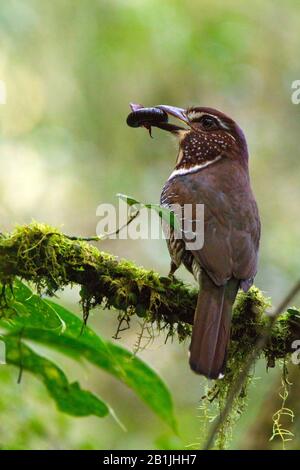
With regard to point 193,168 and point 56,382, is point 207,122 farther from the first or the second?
point 56,382

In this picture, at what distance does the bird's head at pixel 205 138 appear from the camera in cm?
439

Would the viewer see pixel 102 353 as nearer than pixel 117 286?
Yes

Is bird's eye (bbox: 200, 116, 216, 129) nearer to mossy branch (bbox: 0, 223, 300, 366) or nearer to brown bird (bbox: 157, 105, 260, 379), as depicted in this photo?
brown bird (bbox: 157, 105, 260, 379)

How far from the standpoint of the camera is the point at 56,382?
9.35ft

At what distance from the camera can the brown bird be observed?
313cm

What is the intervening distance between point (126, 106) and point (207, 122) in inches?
185

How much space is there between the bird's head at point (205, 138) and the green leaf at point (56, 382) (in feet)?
6.04

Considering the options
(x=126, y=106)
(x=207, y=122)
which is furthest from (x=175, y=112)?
(x=126, y=106)

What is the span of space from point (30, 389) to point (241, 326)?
6.35ft

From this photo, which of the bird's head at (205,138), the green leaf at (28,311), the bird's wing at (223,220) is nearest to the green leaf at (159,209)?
the green leaf at (28,311)

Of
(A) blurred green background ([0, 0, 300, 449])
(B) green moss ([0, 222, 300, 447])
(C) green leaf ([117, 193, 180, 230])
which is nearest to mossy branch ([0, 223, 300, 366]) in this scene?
(B) green moss ([0, 222, 300, 447])

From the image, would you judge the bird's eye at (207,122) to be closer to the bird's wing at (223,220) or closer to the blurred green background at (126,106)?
the bird's wing at (223,220)
